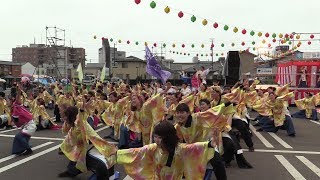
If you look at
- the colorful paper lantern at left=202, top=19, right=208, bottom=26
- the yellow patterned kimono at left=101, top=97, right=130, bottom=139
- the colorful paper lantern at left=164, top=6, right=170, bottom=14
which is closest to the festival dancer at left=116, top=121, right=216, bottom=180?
the yellow patterned kimono at left=101, top=97, right=130, bottom=139

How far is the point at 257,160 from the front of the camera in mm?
7762

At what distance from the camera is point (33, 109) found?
12414 millimetres

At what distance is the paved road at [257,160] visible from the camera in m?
6.61

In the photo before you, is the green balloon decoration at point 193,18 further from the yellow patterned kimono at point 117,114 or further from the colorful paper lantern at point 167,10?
the yellow patterned kimono at point 117,114

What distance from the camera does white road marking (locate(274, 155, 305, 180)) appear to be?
654 cm

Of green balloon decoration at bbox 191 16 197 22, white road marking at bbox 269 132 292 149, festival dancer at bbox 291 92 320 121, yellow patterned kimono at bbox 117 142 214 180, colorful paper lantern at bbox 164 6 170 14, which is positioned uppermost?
colorful paper lantern at bbox 164 6 170 14

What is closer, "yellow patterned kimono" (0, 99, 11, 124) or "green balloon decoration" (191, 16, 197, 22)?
"yellow patterned kimono" (0, 99, 11, 124)

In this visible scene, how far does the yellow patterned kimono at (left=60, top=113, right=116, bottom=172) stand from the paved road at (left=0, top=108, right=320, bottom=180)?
55cm

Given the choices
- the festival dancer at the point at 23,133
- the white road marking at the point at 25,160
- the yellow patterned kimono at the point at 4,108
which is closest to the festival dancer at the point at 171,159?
the white road marking at the point at 25,160

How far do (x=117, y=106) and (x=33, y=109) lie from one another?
3.79 metres

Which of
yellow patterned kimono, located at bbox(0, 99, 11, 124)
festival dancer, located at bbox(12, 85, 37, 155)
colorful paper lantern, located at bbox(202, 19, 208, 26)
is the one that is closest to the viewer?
festival dancer, located at bbox(12, 85, 37, 155)

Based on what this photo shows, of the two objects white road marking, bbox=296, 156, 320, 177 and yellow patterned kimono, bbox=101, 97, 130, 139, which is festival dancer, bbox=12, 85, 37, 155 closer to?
yellow patterned kimono, bbox=101, 97, 130, 139

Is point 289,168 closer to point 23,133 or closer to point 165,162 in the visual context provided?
point 165,162

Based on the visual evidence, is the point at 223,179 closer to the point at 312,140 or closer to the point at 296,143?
the point at 296,143
